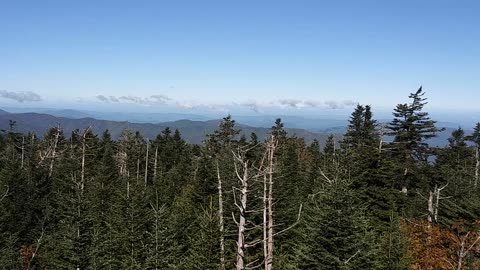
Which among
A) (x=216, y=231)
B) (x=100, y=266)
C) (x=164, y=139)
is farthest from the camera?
(x=164, y=139)

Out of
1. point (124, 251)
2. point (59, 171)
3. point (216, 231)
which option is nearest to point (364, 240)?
Answer: point (216, 231)

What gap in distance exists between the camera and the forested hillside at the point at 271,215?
59.1 ft

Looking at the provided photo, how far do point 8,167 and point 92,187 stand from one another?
400 inches

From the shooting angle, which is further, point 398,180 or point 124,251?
point 398,180

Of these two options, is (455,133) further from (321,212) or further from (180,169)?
(321,212)

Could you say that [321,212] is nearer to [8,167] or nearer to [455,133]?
[8,167]

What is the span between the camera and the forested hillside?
18.0 metres

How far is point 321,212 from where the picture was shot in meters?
17.9

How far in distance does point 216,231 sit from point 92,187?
27.9m

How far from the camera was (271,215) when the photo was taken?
2373cm

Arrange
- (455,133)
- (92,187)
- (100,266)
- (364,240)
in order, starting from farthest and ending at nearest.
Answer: (455,133) → (92,187) → (100,266) → (364,240)

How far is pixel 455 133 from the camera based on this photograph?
7300 centimetres

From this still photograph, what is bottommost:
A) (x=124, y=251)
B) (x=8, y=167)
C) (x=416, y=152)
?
(x=124, y=251)

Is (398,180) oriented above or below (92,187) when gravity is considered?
above
